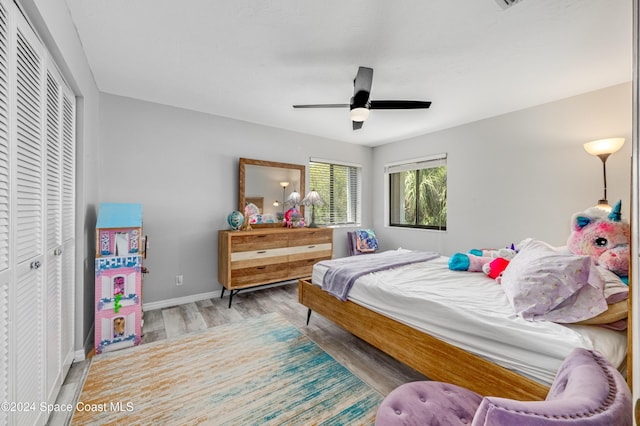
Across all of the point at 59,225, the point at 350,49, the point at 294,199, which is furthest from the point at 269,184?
the point at 59,225

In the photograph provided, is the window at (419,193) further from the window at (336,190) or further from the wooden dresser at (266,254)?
the wooden dresser at (266,254)

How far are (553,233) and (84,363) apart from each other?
4627 millimetres

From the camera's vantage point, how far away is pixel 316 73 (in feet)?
7.90

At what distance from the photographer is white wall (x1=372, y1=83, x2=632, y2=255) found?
2613mm

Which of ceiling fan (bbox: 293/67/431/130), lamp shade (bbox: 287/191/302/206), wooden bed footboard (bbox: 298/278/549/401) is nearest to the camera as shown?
wooden bed footboard (bbox: 298/278/549/401)

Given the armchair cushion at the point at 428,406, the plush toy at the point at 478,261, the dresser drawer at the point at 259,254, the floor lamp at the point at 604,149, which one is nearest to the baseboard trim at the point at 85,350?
the dresser drawer at the point at 259,254

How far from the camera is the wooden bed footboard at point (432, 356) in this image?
50.9 inches

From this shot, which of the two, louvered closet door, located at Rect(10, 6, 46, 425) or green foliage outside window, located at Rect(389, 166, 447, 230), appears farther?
green foliage outside window, located at Rect(389, 166, 447, 230)

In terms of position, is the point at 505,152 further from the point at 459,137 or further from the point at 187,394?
the point at 187,394

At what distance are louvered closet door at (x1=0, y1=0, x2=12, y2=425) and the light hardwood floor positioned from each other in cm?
75

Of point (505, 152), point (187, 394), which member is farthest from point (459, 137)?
point (187, 394)

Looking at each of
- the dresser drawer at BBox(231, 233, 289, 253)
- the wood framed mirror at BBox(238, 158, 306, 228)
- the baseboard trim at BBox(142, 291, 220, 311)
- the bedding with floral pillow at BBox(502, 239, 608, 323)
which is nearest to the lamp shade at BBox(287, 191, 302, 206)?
the wood framed mirror at BBox(238, 158, 306, 228)

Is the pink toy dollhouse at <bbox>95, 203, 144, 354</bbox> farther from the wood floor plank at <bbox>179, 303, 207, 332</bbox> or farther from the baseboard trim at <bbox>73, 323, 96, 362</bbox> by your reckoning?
the wood floor plank at <bbox>179, 303, 207, 332</bbox>

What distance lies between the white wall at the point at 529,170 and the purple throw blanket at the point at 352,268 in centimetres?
120
